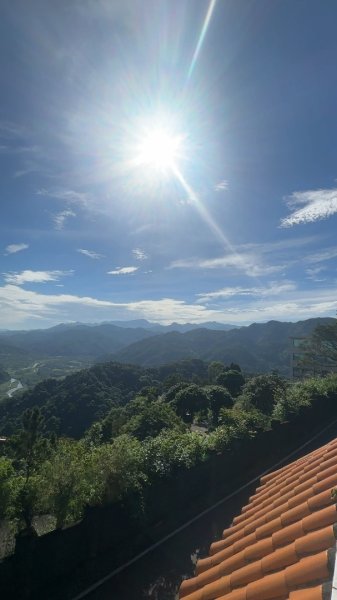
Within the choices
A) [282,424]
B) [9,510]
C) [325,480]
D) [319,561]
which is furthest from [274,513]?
[282,424]

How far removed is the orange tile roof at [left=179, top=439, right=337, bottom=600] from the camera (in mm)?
2673

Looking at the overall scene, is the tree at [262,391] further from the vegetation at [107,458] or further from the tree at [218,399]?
the vegetation at [107,458]

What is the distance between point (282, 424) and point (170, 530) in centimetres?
939

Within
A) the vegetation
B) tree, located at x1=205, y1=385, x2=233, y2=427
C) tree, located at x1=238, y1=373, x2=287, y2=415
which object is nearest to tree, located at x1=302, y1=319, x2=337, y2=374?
tree, located at x1=238, y1=373, x2=287, y2=415

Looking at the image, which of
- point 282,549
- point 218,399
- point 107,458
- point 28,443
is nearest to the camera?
point 282,549

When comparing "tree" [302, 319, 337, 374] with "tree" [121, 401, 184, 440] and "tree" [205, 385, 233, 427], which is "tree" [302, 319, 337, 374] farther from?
"tree" [121, 401, 184, 440]

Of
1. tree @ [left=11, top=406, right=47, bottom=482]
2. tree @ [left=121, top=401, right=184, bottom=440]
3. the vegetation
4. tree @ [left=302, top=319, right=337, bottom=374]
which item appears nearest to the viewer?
the vegetation

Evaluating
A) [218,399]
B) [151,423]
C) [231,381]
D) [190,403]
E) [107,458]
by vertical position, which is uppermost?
[107,458]

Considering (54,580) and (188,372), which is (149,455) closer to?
(54,580)

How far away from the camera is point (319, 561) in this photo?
2.64 meters

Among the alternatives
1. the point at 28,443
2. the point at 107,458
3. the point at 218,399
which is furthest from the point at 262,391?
the point at 107,458

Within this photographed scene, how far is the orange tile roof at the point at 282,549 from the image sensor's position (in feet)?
8.77

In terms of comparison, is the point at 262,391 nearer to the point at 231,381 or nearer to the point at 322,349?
the point at 322,349

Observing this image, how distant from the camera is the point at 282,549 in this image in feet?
11.0
